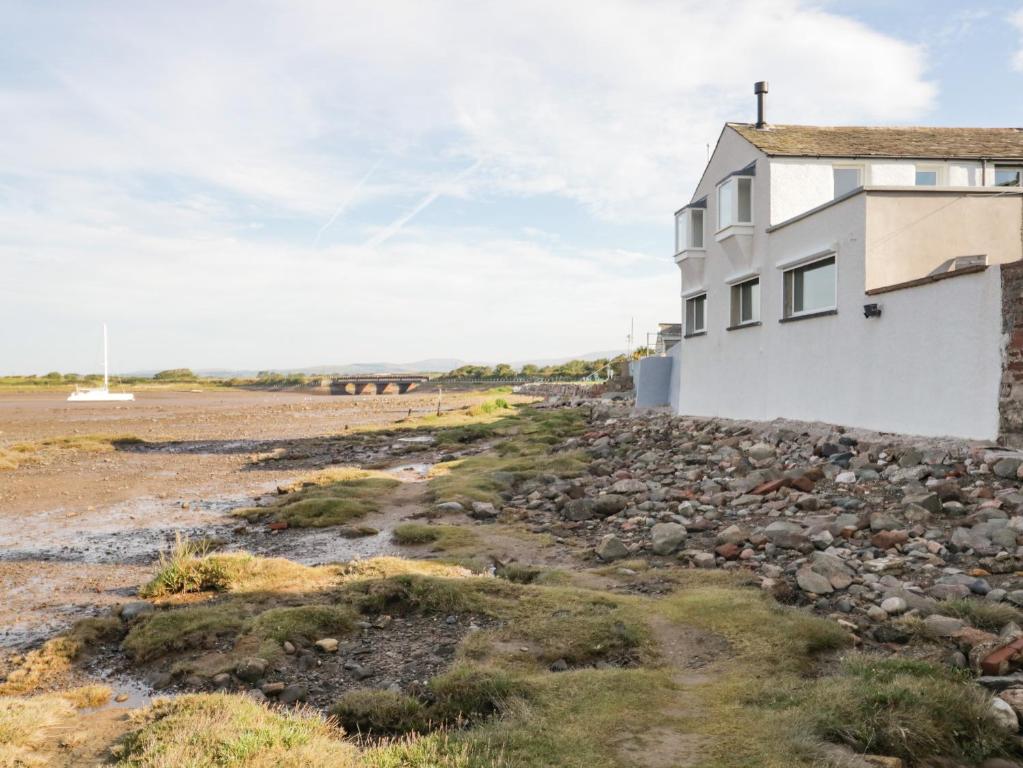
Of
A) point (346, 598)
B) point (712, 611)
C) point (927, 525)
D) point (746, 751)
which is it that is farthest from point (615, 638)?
point (927, 525)

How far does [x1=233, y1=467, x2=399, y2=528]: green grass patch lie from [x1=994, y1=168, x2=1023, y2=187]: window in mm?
17319

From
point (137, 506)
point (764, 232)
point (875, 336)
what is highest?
point (764, 232)

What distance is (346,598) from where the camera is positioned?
8531 mm

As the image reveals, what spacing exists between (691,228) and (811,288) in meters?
8.28

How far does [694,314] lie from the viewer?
2702 cm

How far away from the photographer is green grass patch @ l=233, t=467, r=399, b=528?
588 inches

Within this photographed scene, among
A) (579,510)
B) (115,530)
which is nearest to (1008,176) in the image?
(579,510)

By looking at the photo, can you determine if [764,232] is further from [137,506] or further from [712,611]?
[137,506]

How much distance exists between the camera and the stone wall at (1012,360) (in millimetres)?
11094

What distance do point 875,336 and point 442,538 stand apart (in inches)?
370

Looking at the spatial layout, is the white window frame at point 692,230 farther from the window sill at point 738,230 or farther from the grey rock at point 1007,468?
the grey rock at point 1007,468

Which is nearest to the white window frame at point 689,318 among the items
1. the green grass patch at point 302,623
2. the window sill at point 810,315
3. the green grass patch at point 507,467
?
the green grass patch at point 507,467

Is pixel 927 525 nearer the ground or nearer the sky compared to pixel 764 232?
nearer the ground

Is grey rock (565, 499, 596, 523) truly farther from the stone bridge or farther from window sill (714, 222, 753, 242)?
the stone bridge
